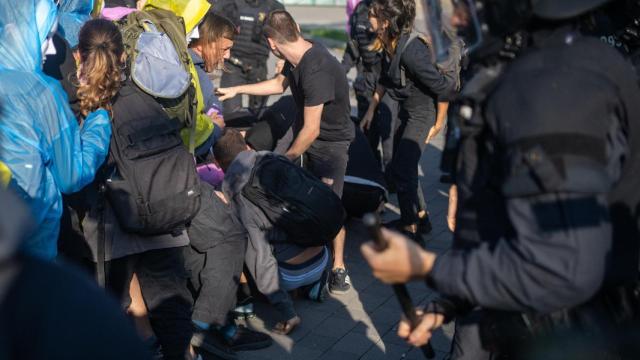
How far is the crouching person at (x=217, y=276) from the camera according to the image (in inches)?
175

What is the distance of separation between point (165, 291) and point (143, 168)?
2.17ft

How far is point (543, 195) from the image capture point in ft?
6.39

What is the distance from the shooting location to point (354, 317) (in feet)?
16.5

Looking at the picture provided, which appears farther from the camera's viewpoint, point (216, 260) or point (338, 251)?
point (338, 251)

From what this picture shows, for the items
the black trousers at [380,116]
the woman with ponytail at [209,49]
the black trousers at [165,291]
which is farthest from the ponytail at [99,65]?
the black trousers at [380,116]

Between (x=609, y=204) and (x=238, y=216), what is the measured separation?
2839mm

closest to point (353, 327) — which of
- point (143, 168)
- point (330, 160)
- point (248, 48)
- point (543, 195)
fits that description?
point (330, 160)

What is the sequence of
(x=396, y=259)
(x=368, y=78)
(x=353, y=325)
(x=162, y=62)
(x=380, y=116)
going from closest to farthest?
1. (x=396, y=259)
2. (x=162, y=62)
3. (x=353, y=325)
4. (x=380, y=116)
5. (x=368, y=78)

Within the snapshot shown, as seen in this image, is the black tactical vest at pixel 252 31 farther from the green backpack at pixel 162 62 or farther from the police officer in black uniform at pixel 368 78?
the green backpack at pixel 162 62

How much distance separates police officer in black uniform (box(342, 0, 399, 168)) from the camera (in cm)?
668

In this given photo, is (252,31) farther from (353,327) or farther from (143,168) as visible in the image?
(143,168)

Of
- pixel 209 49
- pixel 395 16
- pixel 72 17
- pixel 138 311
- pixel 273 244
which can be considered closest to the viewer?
pixel 138 311

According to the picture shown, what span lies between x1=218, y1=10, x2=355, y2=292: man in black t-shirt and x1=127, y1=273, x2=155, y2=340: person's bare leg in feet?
4.57

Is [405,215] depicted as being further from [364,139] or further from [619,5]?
[619,5]
